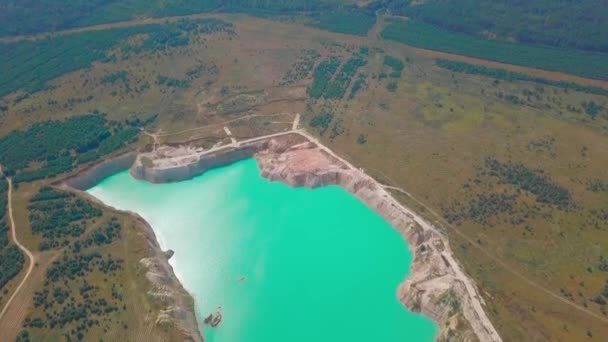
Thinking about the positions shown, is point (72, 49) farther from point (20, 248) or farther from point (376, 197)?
point (376, 197)

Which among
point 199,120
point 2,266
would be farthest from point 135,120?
point 2,266

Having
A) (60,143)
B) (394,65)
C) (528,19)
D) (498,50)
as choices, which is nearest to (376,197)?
(394,65)

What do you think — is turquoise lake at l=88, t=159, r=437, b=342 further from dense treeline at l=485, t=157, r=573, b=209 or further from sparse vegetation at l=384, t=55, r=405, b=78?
sparse vegetation at l=384, t=55, r=405, b=78

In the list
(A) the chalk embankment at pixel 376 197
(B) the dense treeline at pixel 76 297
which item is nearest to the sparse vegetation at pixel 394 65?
(A) the chalk embankment at pixel 376 197

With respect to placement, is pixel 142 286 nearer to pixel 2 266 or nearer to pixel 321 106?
pixel 2 266

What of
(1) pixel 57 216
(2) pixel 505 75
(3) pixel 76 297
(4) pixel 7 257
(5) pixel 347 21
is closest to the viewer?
(3) pixel 76 297

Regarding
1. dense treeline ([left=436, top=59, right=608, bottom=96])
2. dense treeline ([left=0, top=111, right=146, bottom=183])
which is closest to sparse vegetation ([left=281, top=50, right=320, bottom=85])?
dense treeline ([left=436, top=59, right=608, bottom=96])

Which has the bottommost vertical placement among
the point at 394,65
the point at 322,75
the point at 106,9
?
the point at 106,9
